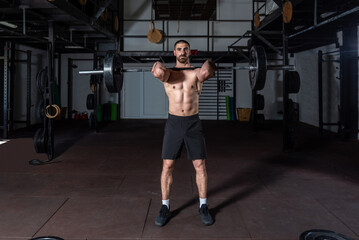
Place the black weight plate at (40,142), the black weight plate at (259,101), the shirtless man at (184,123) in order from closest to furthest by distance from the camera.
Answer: the shirtless man at (184,123) → the black weight plate at (40,142) → the black weight plate at (259,101)

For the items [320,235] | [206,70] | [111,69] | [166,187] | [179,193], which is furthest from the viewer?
[179,193]

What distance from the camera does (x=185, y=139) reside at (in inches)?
67.3

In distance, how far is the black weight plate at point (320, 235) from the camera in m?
1.49

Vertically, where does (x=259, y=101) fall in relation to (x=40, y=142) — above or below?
above

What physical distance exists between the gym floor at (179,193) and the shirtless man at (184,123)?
0.20m

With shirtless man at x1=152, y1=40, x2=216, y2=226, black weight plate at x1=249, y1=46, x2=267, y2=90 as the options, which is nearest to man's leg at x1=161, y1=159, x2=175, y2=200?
shirtless man at x1=152, y1=40, x2=216, y2=226

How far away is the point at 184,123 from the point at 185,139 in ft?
0.29

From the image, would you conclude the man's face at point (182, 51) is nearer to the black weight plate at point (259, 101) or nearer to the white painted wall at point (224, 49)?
the black weight plate at point (259, 101)

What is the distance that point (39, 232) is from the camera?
157 centimetres

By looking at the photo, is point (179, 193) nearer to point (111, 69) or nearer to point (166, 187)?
point (166, 187)

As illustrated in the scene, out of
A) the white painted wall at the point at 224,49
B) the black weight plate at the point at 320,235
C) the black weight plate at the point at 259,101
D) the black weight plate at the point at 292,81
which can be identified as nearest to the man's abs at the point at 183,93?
the black weight plate at the point at 320,235

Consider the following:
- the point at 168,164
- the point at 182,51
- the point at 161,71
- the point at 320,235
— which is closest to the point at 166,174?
the point at 168,164

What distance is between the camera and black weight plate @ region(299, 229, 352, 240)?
1.49m

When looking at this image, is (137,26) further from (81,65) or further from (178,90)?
(178,90)
